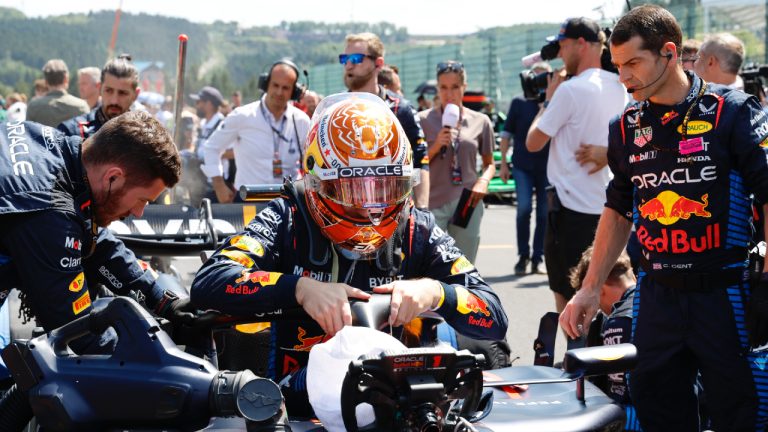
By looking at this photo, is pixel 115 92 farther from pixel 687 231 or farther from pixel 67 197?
pixel 687 231

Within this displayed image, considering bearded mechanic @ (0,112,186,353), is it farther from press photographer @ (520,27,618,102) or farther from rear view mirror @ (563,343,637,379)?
press photographer @ (520,27,618,102)

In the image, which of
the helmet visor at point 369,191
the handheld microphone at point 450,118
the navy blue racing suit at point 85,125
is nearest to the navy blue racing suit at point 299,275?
the helmet visor at point 369,191

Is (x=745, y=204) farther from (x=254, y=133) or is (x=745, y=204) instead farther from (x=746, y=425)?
(x=254, y=133)

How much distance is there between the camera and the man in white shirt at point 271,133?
7.11 meters

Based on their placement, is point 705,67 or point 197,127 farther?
point 197,127

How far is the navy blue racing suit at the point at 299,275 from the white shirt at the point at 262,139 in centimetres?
403

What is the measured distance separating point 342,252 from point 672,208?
49.9 inches

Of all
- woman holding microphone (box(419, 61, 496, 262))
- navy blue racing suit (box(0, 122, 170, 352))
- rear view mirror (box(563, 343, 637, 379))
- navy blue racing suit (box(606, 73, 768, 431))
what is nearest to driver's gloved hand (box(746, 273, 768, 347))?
navy blue racing suit (box(606, 73, 768, 431))

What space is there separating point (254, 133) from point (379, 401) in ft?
17.6

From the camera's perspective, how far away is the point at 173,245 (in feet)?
14.8

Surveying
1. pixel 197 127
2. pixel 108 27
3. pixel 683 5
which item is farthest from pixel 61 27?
pixel 683 5

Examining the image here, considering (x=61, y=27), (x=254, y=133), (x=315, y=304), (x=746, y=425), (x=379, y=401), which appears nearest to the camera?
(x=379, y=401)

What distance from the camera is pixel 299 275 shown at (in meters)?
2.94

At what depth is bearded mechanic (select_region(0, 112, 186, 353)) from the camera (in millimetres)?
2672
